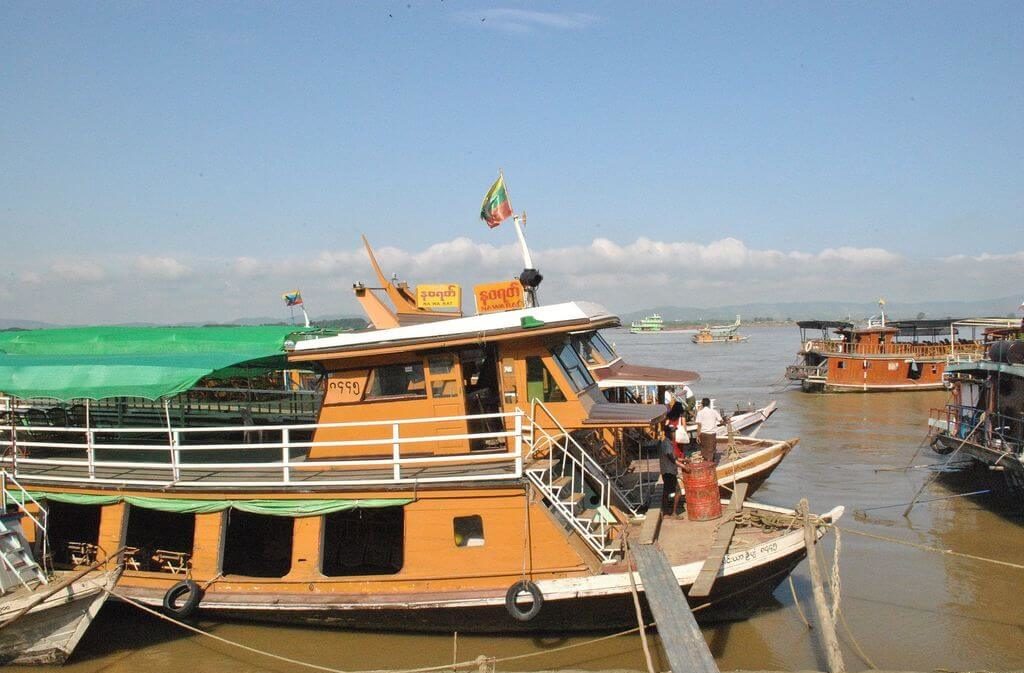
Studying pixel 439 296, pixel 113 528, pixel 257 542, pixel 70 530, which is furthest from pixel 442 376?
pixel 70 530

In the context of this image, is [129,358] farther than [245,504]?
Yes

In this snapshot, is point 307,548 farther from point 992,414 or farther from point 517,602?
point 992,414

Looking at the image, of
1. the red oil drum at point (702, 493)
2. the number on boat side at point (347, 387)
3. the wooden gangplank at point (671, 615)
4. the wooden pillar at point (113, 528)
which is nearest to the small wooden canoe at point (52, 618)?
the wooden pillar at point (113, 528)

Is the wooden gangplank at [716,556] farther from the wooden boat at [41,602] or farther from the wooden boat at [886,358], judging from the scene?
the wooden boat at [886,358]

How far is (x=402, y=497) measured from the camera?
30.5 ft

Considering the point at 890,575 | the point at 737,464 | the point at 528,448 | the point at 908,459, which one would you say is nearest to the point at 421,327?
the point at 528,448

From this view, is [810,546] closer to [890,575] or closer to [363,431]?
[890,575]

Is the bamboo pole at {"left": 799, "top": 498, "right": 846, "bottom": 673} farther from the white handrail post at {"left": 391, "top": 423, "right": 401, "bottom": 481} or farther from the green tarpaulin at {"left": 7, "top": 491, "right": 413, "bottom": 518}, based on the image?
the white handrail post at {"left": 391, "top": 423, "right": 401, "bottom": 481}

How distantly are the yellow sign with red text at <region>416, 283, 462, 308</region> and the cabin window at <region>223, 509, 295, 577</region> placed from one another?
402 cm

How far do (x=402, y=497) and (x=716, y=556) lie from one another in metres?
3.69

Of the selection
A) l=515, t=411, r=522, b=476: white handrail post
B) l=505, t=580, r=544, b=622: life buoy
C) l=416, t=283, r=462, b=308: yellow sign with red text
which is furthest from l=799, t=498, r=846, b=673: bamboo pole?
l=416, t=283, r=462, b=308: yellow sign with red text

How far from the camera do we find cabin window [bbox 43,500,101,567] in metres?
11.4

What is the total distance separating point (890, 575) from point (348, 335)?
936cm

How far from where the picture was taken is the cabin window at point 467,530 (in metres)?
9.29
